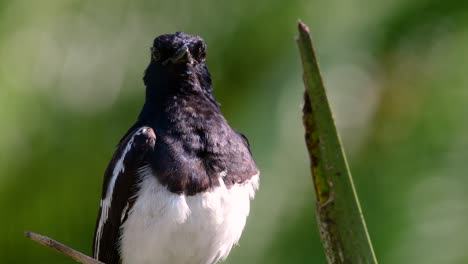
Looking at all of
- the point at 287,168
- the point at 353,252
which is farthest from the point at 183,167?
the point at 287,168

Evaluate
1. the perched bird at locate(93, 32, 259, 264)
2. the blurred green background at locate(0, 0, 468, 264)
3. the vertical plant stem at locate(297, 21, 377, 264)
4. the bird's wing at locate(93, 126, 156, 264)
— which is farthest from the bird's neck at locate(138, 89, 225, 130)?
the vertical plant stem at locate(297, 21, 377, 264)

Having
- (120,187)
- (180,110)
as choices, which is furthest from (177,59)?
(120,187)

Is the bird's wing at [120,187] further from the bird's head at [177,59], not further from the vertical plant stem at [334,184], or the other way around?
the vertical plant stem at [334,184]

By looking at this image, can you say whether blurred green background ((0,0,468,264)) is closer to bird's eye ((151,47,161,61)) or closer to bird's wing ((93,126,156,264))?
bird's eye ((151,47,161,61))

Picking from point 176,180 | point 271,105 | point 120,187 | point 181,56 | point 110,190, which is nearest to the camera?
point 176,180

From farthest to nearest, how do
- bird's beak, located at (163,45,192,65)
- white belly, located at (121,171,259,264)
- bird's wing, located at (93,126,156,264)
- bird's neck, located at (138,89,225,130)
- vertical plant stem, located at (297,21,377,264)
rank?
bird's beak, located at (163,45,192,65) < bird's neck, located at (138,89,225,130) < bird's wing, located at (93,126,156,264) < white belly, located at (121,171,259,264) < vertical plant stem, located at (297,21,377,264)

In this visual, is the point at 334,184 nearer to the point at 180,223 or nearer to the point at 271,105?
the point at 180,223
